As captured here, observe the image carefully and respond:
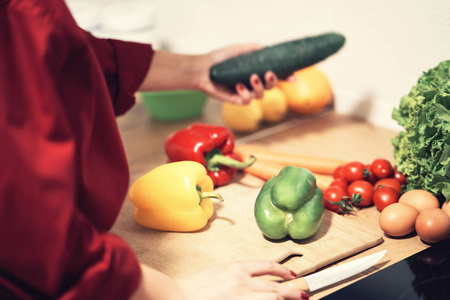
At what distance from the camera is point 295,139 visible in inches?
66.6

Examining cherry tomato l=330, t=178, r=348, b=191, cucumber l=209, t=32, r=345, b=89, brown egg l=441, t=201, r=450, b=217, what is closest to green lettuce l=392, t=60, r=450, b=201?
brown egg l=441, t=201, r=450, b=217

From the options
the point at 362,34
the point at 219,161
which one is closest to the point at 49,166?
the point at 219,161

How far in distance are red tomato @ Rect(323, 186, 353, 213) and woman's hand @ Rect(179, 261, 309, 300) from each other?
35 centimetres

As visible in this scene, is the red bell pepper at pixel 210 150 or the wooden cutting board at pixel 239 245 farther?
the red bell pepper at pixel 210 150

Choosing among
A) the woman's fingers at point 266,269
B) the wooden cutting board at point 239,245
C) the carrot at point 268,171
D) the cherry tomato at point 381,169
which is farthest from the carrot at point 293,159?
the woman's fingers at point 266,269

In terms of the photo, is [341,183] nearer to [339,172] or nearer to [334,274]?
[339,172]

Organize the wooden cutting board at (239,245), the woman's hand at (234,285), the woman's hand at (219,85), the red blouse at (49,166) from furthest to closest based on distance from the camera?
the woman's hand at (219,85), the wooden cutting board at (239,245), the woman's hand at (234,285), the red blouse at (49,166)

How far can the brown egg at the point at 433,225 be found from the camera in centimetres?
107

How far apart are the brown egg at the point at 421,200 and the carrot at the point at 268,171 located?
0.80 ft

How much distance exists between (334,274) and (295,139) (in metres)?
0.75

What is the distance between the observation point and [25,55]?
2.47 ft

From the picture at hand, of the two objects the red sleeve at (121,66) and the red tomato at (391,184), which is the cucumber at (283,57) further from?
the red tomato at (391,184)

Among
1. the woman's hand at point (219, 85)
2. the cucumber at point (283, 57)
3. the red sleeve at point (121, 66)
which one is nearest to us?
the red sleeve at point (121, 66)

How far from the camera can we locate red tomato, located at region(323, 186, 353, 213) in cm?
123
